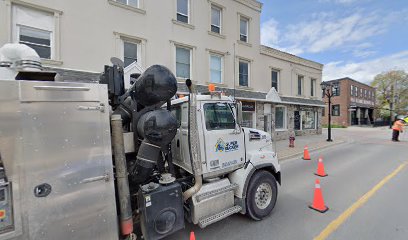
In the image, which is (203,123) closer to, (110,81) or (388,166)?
(110,81)

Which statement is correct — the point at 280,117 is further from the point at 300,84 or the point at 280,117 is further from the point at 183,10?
the point at 183,10

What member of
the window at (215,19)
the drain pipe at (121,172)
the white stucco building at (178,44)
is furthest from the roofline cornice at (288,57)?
the drain pipe at (121,172)

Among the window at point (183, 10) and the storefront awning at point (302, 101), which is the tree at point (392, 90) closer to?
the storefront awning at point (302, 101)

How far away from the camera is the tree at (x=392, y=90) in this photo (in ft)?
120

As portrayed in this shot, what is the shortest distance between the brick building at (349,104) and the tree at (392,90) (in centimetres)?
269

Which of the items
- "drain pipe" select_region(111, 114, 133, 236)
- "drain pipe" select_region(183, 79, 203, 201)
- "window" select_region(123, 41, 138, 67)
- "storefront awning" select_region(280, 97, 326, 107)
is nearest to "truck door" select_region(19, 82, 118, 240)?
"drain pipe" select_region(111, 114, 133, 236)

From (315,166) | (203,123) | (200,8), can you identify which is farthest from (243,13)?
(203,123)

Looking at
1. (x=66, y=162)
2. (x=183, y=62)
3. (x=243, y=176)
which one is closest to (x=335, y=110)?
(x=183, y=62)

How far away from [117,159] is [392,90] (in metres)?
51.7

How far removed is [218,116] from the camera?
355cm

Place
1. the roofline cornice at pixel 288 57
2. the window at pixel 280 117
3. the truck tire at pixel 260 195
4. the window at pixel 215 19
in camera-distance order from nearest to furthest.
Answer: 1. the truck tire at pixel 260 195
2. the window at pixel 215 19
3. the roofline cornice at pixel 288 57
4. the window at pixel 280 117

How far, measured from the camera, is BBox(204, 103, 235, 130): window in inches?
135

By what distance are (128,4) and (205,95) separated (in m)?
8.28

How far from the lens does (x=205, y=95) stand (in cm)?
346
